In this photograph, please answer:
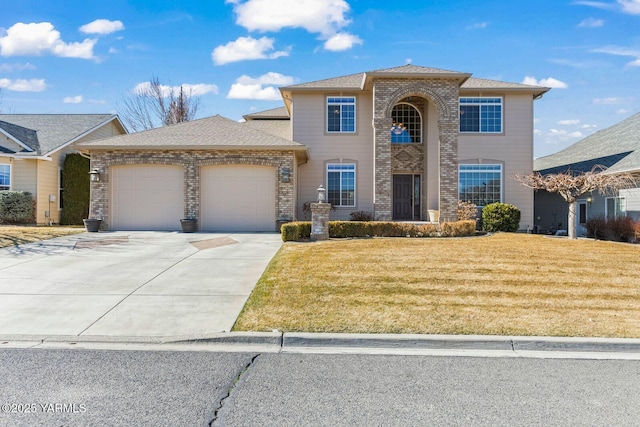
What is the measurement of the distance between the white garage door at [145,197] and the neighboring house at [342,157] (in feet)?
0.13

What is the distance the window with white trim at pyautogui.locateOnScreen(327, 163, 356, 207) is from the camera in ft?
63.6

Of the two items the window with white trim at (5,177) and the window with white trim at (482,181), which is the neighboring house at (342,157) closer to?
the window with white trim at (482,181)

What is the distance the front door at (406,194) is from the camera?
20.2m

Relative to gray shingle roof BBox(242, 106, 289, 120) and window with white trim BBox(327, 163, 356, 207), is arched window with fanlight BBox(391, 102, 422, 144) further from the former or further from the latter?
gray shingle roof BBox(242, 106, 289, 120)

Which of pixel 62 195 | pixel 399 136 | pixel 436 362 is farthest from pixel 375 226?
pixel 62 195

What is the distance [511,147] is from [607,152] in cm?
480

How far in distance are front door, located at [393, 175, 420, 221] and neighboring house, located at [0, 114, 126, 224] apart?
46.0ft

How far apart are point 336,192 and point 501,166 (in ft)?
23.7

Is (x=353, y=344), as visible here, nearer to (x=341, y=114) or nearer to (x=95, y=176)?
(x=95, y=176)

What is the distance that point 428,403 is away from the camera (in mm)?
3986

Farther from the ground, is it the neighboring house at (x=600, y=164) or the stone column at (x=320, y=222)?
the neighboring house at (x=600, y=164)

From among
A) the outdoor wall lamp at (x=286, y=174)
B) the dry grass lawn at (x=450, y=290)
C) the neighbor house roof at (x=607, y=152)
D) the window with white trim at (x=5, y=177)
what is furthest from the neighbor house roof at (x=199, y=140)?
the neighbor house roof at (x=607, y=152)

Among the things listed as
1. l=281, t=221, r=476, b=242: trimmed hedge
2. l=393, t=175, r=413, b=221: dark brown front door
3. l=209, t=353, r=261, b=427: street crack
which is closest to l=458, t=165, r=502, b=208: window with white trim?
l=393, t=175, r=413, b=221: dark brown front door

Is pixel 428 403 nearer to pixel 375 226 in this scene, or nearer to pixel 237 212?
pixel 375 226
